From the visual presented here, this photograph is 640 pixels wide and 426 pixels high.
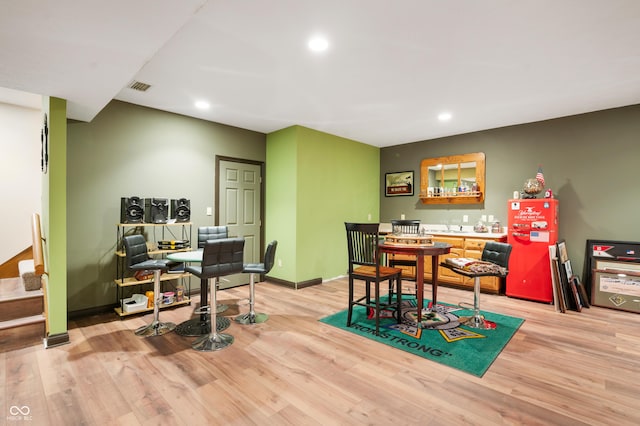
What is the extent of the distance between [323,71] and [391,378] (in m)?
2.88

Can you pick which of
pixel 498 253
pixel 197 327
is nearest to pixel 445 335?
pixel 498 253

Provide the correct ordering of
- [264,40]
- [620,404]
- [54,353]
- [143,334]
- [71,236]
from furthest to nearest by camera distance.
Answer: [71,236] → [143,334] → [54,353] → [264,40] → [620,404]

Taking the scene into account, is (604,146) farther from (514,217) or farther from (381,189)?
(381,189)

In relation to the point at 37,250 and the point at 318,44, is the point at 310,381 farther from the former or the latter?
the point at 37,250

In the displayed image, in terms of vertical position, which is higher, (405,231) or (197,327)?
(405,231)

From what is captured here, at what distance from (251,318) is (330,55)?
286 cm

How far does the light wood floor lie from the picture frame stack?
1.92 ft

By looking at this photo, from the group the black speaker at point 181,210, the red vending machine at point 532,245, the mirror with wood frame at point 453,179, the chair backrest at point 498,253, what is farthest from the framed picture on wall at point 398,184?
the black speaker at point 181,210

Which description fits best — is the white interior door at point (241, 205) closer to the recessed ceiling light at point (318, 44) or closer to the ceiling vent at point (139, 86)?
the ceiling vent at point (139, 86)

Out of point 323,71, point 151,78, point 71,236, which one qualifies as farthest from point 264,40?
point 71,236

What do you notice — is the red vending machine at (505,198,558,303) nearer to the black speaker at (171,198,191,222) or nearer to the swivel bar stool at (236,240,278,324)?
the swivel bar stool at (236,240,278,324)

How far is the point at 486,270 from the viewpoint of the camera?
3283 mm

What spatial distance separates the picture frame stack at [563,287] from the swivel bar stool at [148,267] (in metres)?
4.67

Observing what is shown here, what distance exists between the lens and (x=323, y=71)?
3135mm
